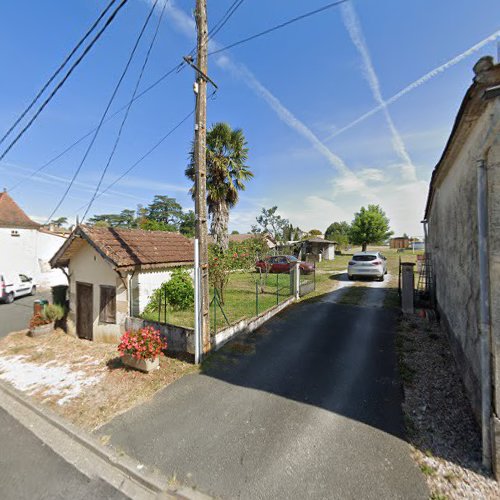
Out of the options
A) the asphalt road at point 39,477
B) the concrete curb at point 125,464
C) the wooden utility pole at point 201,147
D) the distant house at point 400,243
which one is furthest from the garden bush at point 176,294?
the distant house at point 400,243

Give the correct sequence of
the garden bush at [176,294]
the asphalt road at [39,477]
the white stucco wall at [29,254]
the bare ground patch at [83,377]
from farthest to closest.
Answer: the white stucco wall at [29,254] < the garden bush at [176,294] < the bare ground patch at [83,377] < the asphalt road at [39,477]

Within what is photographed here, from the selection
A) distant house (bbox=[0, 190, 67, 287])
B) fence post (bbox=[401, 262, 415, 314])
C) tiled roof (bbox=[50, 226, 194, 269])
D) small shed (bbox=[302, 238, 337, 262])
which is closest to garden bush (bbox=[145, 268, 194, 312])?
tiled roof (bbox=[50, 226, 194, 269])


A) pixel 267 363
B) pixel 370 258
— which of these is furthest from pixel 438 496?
pixel 370 258

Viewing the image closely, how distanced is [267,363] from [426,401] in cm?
321

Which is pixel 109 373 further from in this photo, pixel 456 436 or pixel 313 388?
pixel 456 436

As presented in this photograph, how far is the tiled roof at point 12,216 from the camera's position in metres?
23.4

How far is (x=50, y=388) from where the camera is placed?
19.5ft

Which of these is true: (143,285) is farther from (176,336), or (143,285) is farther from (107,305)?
(176,336)

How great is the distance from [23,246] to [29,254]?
909mm

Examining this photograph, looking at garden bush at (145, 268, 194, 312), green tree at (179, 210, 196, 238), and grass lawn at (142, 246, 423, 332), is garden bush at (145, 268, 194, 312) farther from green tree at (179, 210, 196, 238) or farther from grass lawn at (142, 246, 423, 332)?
green tree at (179, 210, 196, 238)

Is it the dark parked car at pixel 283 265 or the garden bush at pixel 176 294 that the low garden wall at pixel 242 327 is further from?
the dark parked car at pixel 283 265

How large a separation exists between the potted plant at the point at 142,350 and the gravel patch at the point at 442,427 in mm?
5194

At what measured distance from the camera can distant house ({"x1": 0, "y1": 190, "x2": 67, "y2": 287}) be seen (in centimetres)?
2314

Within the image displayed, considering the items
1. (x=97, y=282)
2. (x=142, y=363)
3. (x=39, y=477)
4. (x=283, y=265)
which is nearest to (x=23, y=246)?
(x=97, y=282)
